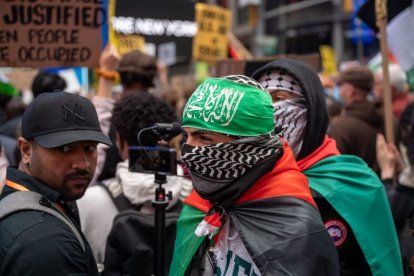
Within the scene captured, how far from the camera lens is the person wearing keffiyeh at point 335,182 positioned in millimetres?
2660

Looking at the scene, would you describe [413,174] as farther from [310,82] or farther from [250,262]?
[250,262]

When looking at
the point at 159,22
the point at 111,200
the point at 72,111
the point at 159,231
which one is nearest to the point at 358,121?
the point at 111,200

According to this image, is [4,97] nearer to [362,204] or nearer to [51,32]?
[51,32]

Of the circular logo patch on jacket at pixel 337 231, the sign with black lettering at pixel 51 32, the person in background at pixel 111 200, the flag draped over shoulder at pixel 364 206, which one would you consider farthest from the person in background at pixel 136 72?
the circular logo patch on jacket at pixel 337 231

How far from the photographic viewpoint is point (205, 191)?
88.3 inches

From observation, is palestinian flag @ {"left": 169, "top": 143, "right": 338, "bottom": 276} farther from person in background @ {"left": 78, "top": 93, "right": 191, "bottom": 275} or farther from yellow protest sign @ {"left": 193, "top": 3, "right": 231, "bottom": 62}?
yellow protest sign @ {"left": 193, "top": 3, "right": 231, "bottom": 62}

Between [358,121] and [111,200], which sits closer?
[111,200]

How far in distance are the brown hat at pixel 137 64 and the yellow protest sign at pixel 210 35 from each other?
3.52 m

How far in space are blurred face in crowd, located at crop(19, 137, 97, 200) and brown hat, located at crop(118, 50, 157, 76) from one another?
2170mm

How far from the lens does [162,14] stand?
849cm

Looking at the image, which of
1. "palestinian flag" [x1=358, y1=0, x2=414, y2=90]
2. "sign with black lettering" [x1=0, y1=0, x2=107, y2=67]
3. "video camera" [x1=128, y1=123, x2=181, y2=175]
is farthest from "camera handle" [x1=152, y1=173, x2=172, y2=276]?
"palestinian flag" [x1=358, y1=0, x2=414, y2=90]

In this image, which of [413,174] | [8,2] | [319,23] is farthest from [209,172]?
[319,23]

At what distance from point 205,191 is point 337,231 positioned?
0.77m

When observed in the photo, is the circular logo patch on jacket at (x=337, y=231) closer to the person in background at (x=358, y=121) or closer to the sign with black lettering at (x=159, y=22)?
the person in background at (x=358, y=121)
